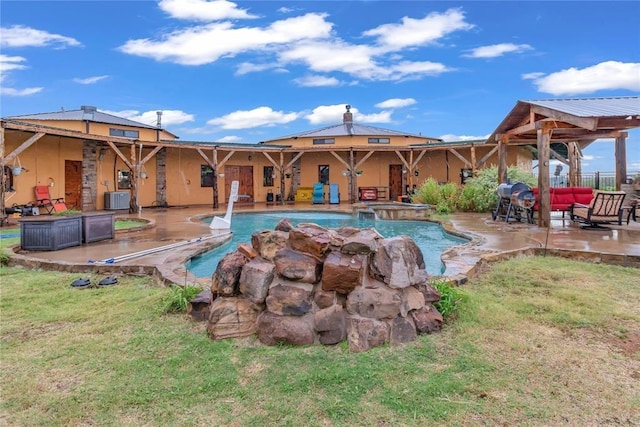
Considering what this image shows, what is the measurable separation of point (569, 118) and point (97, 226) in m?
9.08

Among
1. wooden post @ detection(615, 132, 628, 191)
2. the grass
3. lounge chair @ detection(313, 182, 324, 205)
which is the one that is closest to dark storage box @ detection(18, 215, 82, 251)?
the grass

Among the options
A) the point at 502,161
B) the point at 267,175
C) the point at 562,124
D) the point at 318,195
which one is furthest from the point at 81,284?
the point at 267,175

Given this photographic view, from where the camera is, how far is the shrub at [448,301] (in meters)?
3.13

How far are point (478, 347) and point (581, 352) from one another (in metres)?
0.64

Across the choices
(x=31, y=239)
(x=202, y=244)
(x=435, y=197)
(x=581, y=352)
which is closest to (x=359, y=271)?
(x=581, y=352)

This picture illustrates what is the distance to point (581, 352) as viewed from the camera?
2.52 meters

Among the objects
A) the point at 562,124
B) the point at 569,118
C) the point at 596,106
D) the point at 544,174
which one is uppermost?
the point at 596,106

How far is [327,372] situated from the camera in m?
2.29

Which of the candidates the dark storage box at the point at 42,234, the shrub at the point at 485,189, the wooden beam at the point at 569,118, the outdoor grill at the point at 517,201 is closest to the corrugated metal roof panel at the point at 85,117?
the dark storage box at the point at 42,234

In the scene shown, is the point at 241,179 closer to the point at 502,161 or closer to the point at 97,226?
the point at 502,161

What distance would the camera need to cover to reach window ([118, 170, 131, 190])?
16047mm

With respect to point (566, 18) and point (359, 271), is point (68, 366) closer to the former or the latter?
point (359, 271)

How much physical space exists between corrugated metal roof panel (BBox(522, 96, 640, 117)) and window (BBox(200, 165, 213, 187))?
14.4 m

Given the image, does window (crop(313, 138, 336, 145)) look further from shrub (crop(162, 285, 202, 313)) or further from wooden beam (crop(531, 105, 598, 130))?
shrub (crop(162, 285, 202, 313))
